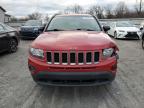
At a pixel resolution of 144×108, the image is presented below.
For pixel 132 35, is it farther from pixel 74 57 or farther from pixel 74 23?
Result: pixel 74 57

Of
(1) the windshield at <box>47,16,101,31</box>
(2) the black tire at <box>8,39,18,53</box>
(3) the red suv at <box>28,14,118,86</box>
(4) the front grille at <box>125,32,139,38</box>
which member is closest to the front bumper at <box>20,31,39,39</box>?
(2) the black tire at <box>8,39,18,53</box>

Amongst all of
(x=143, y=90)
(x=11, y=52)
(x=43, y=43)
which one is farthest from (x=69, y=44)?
(x=11, y=52)

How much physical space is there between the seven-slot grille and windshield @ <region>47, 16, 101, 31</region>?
5.86 ft

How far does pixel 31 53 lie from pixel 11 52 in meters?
6.23

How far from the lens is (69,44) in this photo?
4.82 metres

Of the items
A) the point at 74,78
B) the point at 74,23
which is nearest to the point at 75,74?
the point at 74,78

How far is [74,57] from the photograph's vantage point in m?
4.71

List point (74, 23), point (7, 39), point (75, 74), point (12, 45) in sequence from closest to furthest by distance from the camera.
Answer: point (75, 74)
point (74, 23)
point (7, 39)
point (12, 45)

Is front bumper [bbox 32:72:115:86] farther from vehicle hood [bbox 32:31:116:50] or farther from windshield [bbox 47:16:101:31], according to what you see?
windshield [bbox 47:16:101:31]

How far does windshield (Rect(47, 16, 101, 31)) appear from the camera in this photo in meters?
6.49

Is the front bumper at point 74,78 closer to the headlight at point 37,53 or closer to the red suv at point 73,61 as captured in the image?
the red suv at point 73,61

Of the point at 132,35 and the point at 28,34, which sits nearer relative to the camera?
the point at 132,35

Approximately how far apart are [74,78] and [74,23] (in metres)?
2.40

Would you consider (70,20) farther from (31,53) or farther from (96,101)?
(96,101)
